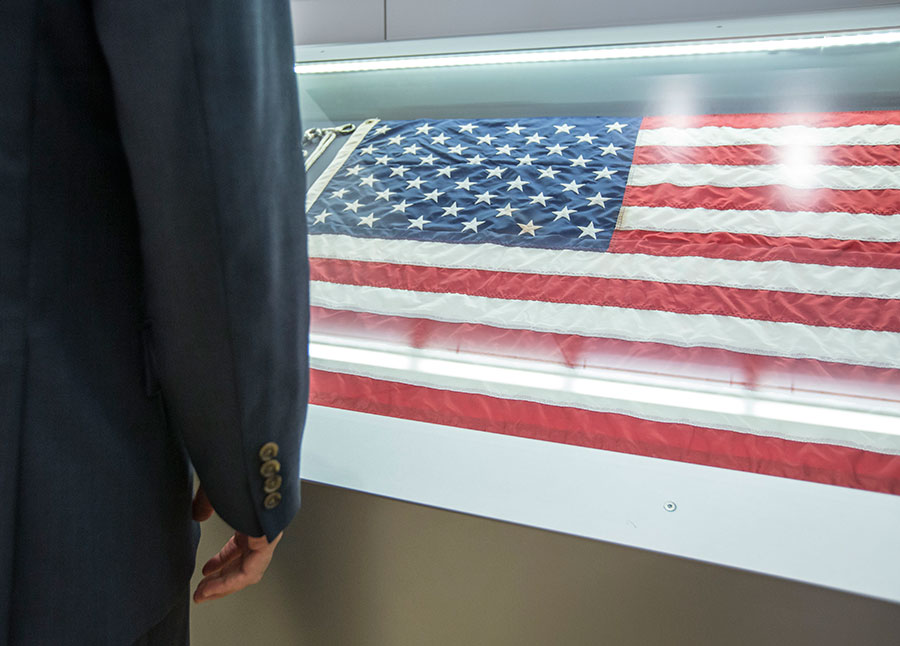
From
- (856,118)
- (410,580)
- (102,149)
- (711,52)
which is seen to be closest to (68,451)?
(102,149)

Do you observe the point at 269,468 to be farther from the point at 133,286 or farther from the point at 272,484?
the point at 133,286

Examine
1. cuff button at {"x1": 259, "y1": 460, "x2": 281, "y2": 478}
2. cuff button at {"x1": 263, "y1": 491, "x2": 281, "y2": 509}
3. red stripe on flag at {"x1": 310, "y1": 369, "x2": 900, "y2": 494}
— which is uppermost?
cuff button at {"x1": 259, "y1": 460, "x2": 281, "y2": 478}

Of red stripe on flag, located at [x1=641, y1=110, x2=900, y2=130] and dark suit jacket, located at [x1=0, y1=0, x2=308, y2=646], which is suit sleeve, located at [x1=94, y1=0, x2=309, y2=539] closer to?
dark suit jacket, located at [x1=0, y1=0, x2=308, y2=646]

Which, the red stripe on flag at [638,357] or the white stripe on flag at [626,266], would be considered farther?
the white stripe on flag at [626,266]

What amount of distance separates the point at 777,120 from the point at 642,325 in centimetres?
56

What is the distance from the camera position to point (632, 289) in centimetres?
92

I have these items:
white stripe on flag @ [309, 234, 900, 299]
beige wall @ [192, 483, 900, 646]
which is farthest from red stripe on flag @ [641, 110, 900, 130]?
beige wall @ [192, 483, 900, 646]

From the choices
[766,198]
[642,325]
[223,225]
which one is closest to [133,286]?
[223,225]

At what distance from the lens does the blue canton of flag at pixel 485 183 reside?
3.51 feet

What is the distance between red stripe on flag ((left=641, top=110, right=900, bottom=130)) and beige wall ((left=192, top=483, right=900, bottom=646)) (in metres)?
0.84

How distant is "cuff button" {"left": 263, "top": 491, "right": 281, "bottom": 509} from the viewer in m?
0.56

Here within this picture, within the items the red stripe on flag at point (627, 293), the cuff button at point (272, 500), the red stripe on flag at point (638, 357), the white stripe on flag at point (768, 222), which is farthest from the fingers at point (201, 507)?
the white stripe on flag at point (768, 222)

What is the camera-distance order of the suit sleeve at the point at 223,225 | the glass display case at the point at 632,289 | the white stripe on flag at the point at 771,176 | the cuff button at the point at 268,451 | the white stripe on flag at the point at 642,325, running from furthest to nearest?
the white stripe on flag at the point at 771,176, the white stripe on flag at the point at 642,325, the glass display case at the point at 632,289, the cuff button at the point at 268,451, the suit sleeve at the point at 223,225

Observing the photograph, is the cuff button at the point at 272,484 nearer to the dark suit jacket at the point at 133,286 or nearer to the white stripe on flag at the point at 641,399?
the dark suit jacket at the point at 133,286
